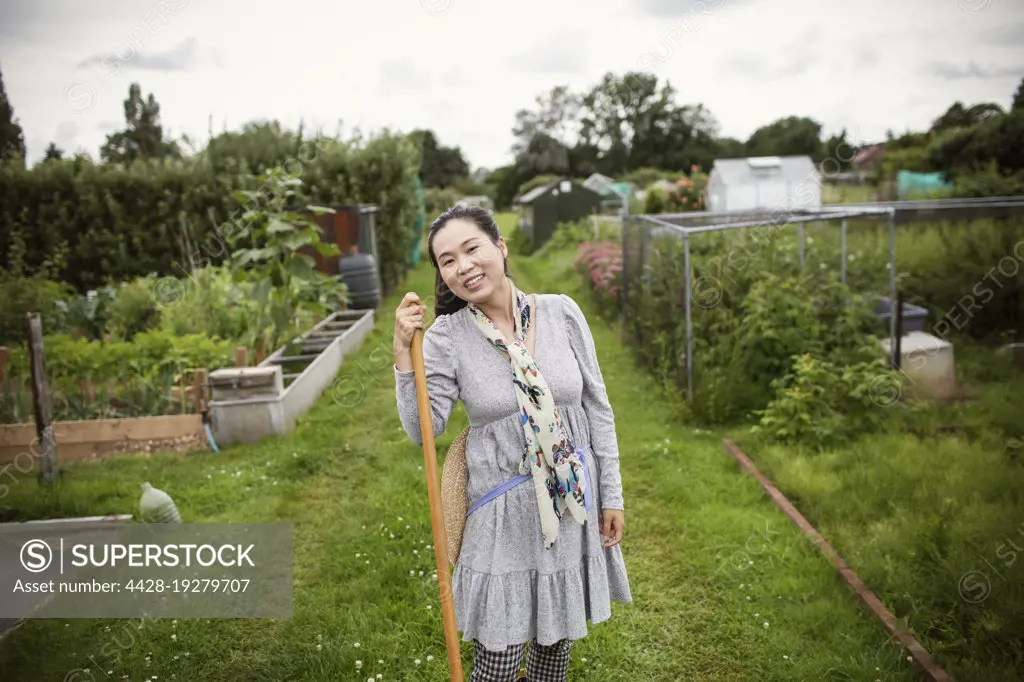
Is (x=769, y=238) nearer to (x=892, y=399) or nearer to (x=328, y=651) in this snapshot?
(x=892, y=399)

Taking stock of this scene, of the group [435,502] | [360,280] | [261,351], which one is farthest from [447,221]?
[360,280]

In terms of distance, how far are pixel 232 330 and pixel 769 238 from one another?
19.7 ft

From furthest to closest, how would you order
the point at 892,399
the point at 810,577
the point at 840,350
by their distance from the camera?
1. the point at 840,350
2. the point at 892,399
3. the point at 810,577

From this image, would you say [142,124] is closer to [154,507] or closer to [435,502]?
[154,507]

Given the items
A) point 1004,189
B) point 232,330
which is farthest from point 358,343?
point 1004,189

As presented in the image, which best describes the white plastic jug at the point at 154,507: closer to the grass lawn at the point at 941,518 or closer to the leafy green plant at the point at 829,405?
the grass lawn at the point at 941,518

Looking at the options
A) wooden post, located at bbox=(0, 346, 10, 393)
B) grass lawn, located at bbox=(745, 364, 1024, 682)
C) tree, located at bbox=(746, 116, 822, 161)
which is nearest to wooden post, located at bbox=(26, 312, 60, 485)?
wooden post, located at bbox=(0, 346, 10, 393)

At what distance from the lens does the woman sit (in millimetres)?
2266

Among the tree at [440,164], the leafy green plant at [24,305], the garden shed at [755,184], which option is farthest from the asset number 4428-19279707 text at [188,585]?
the tree at [440,164]

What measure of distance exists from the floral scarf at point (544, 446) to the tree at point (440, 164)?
55.4 metres

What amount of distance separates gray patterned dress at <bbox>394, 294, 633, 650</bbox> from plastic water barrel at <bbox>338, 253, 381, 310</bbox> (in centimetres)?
1009

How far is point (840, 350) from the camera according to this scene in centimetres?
642

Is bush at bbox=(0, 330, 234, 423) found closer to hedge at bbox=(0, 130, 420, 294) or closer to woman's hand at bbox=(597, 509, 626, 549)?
woman's hand at bbox=(597, 509, 626, 549)

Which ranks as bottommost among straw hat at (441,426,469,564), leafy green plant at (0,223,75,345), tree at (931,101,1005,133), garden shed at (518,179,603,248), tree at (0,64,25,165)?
straw hat at (441,426,469,564)
